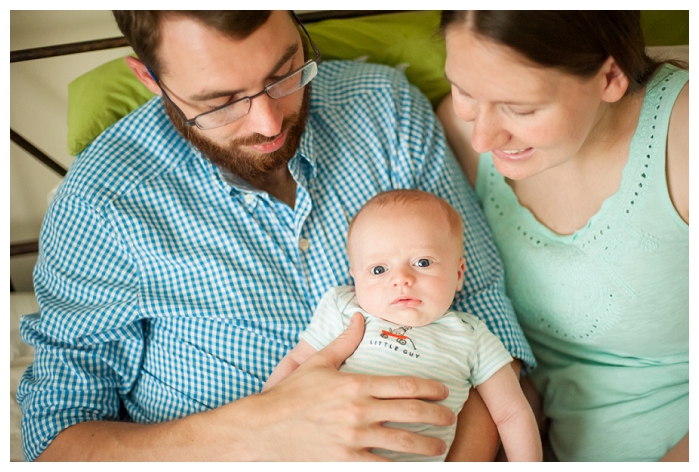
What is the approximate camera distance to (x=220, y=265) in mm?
1677

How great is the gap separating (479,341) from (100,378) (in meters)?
1.03

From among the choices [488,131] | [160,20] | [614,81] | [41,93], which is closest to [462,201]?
[488,131]

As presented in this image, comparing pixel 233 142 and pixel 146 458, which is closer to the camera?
pixel 146 458

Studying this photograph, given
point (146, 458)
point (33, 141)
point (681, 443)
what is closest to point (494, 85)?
point (681, 443)

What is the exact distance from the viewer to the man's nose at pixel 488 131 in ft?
4.48

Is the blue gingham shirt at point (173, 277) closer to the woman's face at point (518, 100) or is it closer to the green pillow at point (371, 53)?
the green pillow at point (371, 53)

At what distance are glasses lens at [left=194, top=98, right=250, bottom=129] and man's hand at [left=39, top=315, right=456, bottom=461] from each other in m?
0.61

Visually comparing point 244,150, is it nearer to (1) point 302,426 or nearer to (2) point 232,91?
(2) point 232,91

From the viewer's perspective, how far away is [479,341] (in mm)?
1571

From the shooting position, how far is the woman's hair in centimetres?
122

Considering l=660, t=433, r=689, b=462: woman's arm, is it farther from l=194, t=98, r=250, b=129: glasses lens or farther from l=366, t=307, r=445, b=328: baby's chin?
l=194, t=98, r=250, b=129: glasses lens

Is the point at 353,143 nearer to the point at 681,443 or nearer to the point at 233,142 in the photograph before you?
the point at 233,142

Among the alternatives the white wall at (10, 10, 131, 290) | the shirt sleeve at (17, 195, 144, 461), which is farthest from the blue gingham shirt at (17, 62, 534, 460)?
the white wall at (10, 10, 131, 290)

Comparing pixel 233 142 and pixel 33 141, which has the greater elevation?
pixel 233 142
